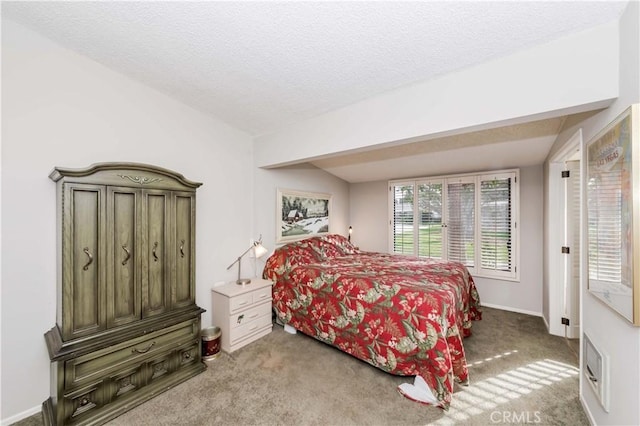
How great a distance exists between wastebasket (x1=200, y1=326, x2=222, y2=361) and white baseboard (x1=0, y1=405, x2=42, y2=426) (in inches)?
44.6

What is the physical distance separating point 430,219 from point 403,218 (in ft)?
1.62

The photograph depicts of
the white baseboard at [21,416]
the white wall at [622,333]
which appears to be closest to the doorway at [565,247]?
the white wall at [622,333]

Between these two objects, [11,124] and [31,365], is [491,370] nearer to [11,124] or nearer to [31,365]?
[31,365]

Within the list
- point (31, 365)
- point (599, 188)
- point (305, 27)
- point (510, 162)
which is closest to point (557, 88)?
point (599, 188)

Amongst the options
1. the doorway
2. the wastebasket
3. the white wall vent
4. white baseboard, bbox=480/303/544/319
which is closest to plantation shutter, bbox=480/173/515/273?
white baseboard, bbox=480/303/544/319

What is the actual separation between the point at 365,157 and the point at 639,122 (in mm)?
2953

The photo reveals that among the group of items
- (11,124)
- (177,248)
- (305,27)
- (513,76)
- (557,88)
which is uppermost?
(305,27)

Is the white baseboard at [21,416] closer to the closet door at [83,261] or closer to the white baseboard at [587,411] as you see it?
the closet door at [83,261]

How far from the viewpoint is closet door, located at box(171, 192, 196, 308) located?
7.41 ft

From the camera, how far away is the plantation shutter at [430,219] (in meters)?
4.30

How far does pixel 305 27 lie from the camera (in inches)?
61.9

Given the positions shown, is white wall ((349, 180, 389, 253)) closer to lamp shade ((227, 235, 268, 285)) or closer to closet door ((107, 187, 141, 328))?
lamp shade ((227, 235, 268, 285))

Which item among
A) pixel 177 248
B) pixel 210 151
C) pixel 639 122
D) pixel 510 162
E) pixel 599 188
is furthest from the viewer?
pixel 510 162

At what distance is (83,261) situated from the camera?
177cm
